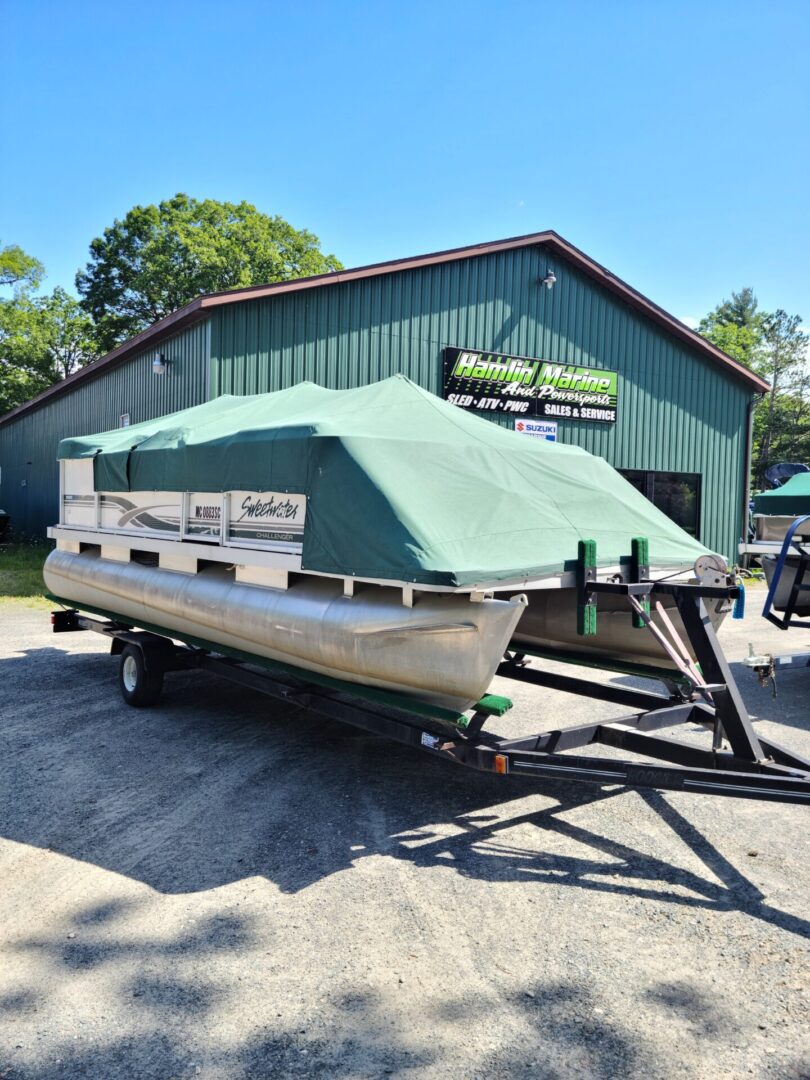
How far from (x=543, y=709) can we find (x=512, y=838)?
8.94 feet

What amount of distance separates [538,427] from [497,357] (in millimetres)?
1686

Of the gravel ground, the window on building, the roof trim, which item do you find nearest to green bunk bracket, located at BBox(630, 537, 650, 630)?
the gravel ground

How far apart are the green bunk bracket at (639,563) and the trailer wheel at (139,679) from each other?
434 cm

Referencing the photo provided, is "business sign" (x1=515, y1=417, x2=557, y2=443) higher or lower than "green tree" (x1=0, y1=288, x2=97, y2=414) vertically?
lower

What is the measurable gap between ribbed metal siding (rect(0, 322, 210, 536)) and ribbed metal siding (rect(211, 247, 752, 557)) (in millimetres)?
1052

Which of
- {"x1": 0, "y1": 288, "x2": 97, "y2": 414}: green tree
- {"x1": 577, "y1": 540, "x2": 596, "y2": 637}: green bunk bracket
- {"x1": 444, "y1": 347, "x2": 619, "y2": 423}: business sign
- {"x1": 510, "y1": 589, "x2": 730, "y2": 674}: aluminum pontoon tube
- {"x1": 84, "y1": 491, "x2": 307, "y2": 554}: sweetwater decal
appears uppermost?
{"x1": 0, "y1": 288, "x2": 97, "y2": 414}: green tree

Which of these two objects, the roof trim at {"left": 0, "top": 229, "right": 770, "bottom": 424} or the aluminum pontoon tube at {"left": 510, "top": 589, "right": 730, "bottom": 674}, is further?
the roof trim at {"left": 0, "top": 229, "right": 770, "bottom": 424}

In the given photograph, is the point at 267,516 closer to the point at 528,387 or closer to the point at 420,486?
the point at 420,486

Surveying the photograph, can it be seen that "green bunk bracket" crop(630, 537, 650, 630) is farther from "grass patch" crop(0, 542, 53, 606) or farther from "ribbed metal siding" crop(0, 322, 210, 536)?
"grass patch" crop(0, 542, 53, 606)

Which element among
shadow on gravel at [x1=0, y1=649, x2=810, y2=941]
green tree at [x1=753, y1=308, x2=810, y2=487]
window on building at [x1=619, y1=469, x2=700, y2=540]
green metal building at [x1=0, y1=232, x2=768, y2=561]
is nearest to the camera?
shadow on gravel at [x1=0, y1=649, x2=810, y2=941]

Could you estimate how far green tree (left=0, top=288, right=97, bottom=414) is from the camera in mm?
39688

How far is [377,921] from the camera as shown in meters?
3.69

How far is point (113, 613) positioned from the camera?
7.89 m

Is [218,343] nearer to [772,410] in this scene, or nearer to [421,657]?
[421,657]
